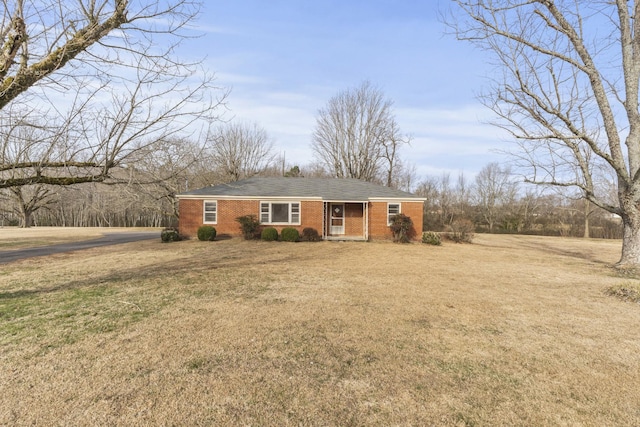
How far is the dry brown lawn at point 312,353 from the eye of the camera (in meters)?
2.73

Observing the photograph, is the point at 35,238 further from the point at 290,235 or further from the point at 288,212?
the point at 290,235

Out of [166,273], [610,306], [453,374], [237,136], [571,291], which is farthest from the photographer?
[237,136]

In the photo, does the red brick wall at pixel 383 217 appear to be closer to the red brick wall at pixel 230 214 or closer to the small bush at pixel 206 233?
the red brick wall at pixel 230 214

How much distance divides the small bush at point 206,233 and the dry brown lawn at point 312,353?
947 centimetres

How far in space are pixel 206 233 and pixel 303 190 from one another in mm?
6491

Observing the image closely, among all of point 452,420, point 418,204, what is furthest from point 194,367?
point 418,204

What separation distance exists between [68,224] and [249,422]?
57636mm

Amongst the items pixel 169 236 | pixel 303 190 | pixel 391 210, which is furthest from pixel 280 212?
pixel 391 210

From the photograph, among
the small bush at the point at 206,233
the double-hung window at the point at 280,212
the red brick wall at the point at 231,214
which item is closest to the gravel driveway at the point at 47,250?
the small bush at the point at 206,233

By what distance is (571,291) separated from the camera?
25.0 feet

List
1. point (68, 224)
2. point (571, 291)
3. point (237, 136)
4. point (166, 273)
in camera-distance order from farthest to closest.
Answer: point (68, 224), point (237, 136), point (166, 273), point (571, 291)

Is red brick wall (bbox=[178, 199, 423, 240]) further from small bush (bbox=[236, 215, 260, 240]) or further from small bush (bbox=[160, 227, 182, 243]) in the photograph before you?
small bush (bbox=[160, 227, 182, 243])

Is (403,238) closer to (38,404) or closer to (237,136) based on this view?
(38,404)

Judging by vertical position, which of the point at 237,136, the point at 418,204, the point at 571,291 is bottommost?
the point at 571,291
